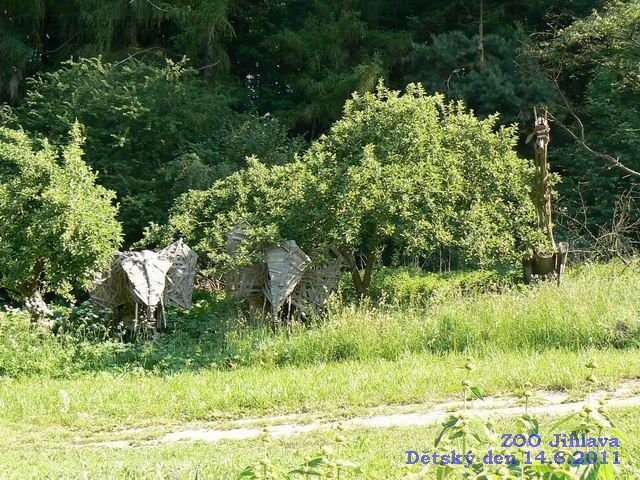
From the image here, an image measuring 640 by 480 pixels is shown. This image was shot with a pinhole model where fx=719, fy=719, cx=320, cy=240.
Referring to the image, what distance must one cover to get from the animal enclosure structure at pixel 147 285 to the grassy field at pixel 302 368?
56 cm

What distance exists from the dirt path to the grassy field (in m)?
0.20

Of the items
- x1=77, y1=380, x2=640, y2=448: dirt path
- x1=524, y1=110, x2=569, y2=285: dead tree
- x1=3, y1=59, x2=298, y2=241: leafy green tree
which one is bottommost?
x1=77, y1=380, x2=640, y2=448: dirt path

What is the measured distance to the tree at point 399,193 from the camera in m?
11.8

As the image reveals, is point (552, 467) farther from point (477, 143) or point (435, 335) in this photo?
point (477, 143)

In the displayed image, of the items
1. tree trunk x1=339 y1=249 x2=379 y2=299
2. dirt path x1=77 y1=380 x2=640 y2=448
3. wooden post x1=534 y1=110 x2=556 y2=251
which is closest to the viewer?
dirt path x1=77 y1=380 x2=640 y2=448

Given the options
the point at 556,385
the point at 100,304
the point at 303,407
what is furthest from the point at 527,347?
the point at 100,304

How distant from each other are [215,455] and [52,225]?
292 inches

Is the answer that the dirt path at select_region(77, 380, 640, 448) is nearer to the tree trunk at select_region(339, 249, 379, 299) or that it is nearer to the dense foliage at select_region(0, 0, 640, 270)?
the tree trunk at select_region(339, 249, 379, 299)

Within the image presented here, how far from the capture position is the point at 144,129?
18984mm

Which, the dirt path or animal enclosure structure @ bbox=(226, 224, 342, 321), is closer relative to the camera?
the dirt path

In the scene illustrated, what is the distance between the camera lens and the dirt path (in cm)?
667

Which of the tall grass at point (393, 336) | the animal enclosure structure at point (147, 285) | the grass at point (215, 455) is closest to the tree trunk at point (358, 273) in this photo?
the tall grass at point (393, 336)

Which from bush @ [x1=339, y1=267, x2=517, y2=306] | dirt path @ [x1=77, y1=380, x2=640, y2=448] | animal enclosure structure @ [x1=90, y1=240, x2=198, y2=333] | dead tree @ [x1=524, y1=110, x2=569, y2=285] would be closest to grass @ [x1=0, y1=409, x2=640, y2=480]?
dirt path @ [x1=77, y1=380, x2=640, y2=448]

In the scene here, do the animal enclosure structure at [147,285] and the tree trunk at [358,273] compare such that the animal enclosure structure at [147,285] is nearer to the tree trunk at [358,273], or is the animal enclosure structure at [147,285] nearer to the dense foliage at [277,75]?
the tree trunk at [358,273]
